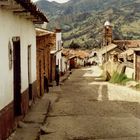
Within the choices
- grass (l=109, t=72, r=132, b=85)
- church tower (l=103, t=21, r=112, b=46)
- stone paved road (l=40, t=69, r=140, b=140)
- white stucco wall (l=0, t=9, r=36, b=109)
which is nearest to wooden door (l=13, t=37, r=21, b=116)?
white stucco wall (l=0, t=9, r=36, b=109)

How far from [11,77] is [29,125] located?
1.90 meters

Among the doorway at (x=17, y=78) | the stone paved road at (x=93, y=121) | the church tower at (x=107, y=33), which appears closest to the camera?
the stone paved road at (x=93, y=121)

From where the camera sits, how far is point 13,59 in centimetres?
1190

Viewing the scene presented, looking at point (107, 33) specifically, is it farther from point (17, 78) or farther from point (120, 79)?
point (17, 78)

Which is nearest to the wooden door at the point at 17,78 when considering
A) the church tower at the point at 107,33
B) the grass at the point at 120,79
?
the grass at the point at 120,79

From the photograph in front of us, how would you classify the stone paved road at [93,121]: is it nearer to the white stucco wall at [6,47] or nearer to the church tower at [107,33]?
the white stucco wall at [6,47]

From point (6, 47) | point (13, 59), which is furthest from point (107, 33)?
point (6, 47)

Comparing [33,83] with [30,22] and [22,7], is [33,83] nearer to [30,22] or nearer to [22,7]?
[30,22]

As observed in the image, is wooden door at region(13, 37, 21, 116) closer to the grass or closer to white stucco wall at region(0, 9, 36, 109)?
white stucco wall at region(0, 9, 36, 109)

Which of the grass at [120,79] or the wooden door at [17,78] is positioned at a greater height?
the wooden door at [17,78]

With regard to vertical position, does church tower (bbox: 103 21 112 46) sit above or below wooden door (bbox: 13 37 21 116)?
above

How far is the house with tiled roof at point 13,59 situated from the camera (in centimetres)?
977

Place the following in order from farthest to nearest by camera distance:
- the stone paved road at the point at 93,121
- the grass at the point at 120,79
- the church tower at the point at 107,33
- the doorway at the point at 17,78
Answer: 1. the church tower at the point at 107,33
2. the grass at the point at 120,79
3. the doorway at the point at 17,78
4. the stone paved road at the point at 93,121

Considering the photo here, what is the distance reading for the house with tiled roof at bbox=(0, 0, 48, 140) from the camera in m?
9.77
